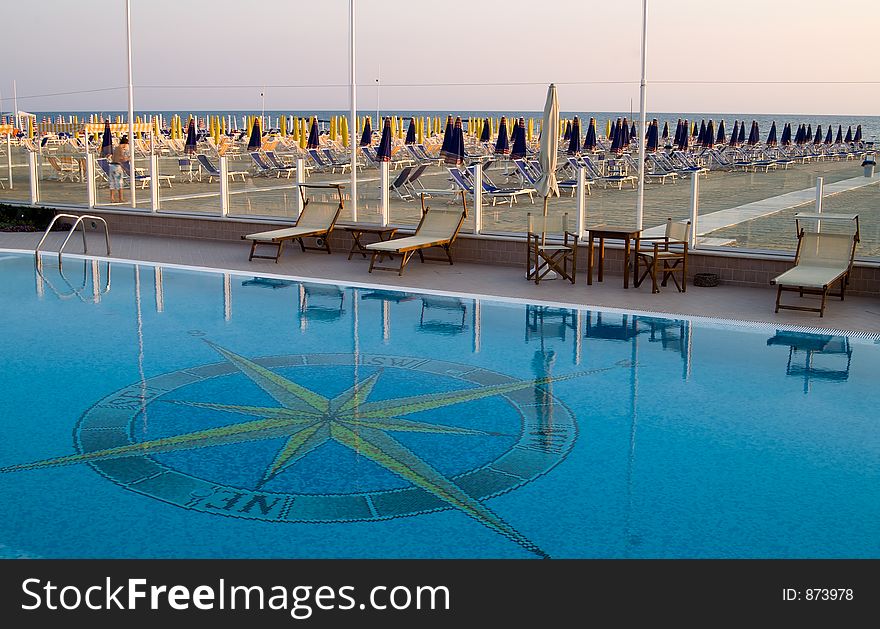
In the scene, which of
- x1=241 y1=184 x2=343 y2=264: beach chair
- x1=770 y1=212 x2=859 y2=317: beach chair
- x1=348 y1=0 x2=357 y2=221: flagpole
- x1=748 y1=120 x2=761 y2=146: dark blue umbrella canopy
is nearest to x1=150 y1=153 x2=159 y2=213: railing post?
x1=241 y1=184 x2=343 y2=264: beach chair

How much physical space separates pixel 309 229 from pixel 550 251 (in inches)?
126

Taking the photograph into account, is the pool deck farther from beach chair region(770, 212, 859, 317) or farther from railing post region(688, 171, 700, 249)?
railing post region(688, 171, 700, 249)

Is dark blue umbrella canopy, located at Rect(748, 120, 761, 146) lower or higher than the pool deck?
higher

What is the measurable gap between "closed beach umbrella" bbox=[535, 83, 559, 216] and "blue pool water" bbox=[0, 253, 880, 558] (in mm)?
2367

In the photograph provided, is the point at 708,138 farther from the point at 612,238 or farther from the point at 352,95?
the point at 612,238

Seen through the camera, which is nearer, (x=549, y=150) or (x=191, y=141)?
(x=549, y=150)

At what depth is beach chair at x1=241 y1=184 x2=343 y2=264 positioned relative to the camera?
473 inches

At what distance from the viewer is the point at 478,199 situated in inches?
465

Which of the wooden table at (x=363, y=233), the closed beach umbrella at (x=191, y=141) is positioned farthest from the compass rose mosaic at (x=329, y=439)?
the closed beach umbrella at (x=191, y=141)

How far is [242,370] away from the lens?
7.29 meters

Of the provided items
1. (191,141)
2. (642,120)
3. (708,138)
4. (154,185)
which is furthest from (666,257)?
(191,141)

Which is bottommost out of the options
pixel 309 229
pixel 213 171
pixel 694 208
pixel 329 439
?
pixel 329 439

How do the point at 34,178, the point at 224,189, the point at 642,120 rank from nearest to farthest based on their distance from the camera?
1. the point at 642,120
2. the point at 224,189
3. the point at 34,178

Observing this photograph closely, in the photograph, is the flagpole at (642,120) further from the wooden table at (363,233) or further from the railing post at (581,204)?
the wooden table at (363,233)
